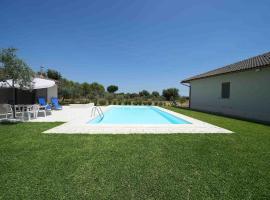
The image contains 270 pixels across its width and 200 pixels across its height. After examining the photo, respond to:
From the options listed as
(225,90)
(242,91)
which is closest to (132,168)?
(242,91)

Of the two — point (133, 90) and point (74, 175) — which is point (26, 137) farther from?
point (133, 90)

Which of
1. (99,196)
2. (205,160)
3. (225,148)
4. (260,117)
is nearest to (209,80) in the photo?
(260,117)

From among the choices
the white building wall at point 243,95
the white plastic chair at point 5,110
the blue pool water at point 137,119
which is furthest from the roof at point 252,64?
the white plastic chair at point 5,110

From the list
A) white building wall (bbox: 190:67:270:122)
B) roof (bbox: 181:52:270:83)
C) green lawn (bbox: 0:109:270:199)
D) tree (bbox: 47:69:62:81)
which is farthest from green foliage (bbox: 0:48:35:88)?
tree (bbox: 47:69:62:81)

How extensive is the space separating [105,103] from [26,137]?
1913 cm

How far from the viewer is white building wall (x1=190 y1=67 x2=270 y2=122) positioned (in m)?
10.6

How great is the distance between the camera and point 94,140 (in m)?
5.37

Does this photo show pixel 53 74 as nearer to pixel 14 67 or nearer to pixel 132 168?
pixel 14 67

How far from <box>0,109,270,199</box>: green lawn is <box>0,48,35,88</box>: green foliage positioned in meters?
4.95

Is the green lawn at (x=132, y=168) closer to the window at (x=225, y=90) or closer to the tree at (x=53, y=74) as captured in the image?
the window at (x=225, y=90)

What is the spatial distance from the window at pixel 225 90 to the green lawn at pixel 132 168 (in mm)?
9721

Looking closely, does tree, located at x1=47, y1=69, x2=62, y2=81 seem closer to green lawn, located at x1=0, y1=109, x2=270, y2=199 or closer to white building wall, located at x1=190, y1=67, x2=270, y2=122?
white building wall, located at x1=190, y1=67, x2=270, y2=122

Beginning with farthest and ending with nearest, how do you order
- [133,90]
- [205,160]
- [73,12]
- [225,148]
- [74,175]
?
1. [133,90]
2. [73,12]
3. [225,148]
4. [205,160]
5. [74,175]

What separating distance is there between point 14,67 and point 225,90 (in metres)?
16.4
